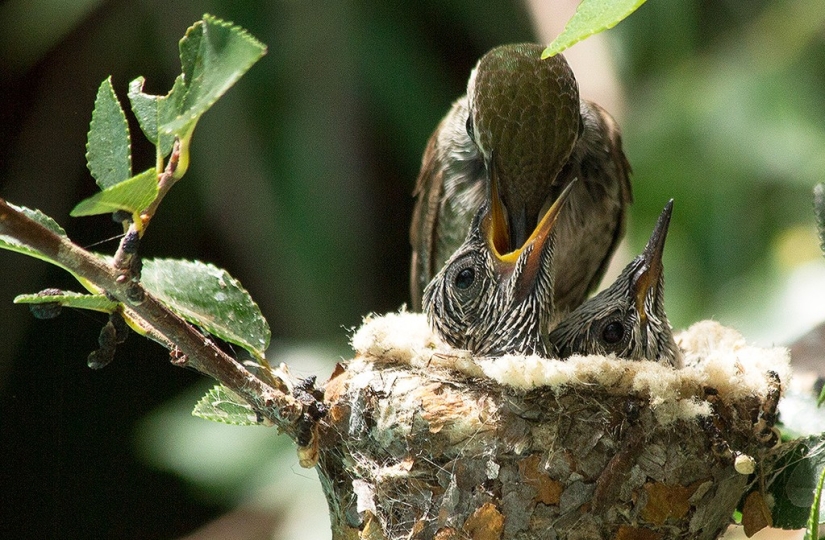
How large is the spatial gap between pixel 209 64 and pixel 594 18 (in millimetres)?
414

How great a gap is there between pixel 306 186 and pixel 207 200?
41cm

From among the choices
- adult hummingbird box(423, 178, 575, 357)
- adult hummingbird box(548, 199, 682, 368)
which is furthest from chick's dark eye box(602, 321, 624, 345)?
adult hummingbird box(423, 178, 575, 357)

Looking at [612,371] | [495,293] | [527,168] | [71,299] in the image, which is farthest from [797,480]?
[71,299]

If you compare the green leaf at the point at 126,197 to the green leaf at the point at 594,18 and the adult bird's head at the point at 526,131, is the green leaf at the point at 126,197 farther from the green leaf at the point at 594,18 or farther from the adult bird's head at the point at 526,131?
the adult bird's head at the point at 526,131

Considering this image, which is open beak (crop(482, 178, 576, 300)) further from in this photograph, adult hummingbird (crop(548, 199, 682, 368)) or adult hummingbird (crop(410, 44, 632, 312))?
adult hummingbird (crop(548, 199, 682, 368))

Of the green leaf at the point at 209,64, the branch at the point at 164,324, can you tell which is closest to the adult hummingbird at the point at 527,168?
the branch at the point at 164,324

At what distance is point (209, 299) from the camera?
5.05 feet

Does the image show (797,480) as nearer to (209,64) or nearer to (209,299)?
(209,299)

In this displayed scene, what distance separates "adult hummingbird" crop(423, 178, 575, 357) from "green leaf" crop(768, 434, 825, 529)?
607 millimetres

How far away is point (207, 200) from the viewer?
379 centimetres

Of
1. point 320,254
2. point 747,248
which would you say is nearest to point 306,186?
point 320,254

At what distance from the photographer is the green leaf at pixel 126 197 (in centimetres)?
103

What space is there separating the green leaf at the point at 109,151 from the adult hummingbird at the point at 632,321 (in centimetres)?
135

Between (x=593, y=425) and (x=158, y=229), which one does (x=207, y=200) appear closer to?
(x=158, y=229)
